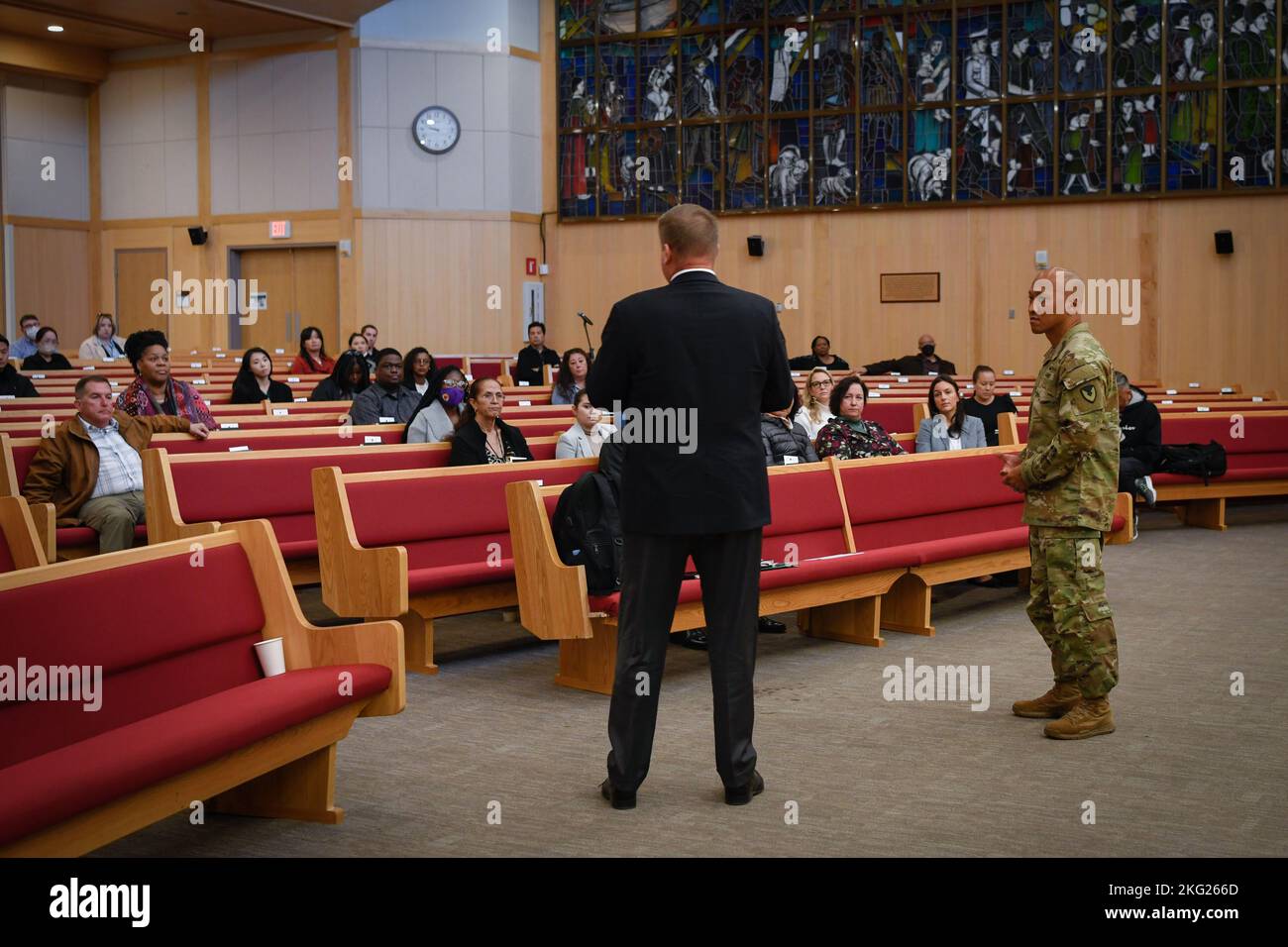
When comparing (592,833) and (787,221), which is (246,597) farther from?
(787,221)

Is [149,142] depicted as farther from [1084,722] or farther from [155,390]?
[1084,722]

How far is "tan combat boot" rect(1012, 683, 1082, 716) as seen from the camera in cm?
465

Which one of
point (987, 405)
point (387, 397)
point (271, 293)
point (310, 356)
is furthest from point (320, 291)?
point (987, 405)

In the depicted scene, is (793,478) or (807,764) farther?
(793,478)

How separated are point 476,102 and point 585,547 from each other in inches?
527

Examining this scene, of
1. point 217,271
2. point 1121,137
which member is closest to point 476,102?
point 217,271

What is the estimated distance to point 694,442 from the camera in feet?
11.5

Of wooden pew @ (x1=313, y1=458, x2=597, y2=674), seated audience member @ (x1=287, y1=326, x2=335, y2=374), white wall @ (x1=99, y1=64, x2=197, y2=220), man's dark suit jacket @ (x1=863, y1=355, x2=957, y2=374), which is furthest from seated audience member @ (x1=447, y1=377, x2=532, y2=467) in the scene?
white wall @ (x1=99, y1=64, x2=197, y2=220)

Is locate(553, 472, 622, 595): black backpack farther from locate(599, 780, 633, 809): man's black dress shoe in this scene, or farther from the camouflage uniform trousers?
the camouflage uniform trousers

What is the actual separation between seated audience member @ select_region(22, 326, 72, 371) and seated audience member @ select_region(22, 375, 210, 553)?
7555 millimetres

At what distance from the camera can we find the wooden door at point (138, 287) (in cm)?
1859

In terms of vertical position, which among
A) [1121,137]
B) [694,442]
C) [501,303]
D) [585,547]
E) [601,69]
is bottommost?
[585,547]

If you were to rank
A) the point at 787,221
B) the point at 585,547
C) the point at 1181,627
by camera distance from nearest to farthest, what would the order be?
the point at 585,547 < the point at 1181,627 < the point at 787,221

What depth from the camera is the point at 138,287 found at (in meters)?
18.8
